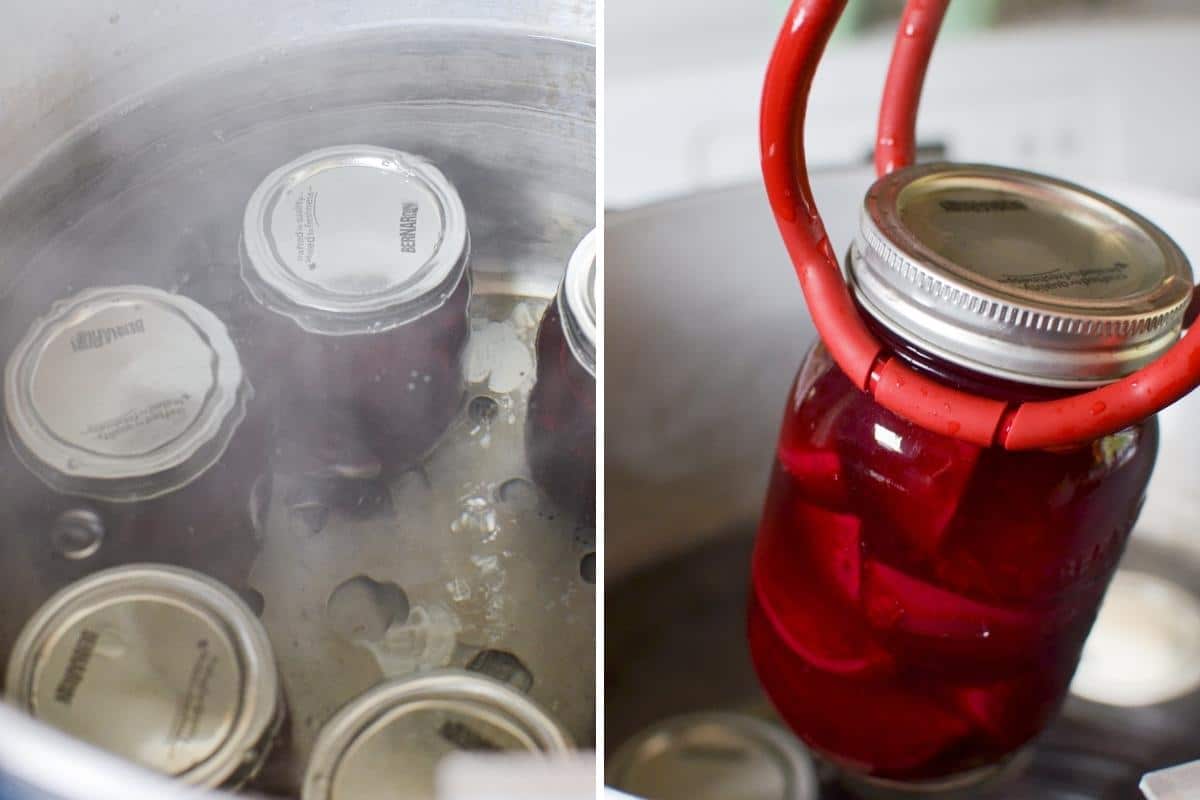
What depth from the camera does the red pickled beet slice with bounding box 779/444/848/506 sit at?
0.85 ft

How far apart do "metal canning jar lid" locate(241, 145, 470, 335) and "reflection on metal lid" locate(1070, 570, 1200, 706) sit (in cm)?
22

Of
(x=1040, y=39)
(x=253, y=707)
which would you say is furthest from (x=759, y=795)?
(x=1040, y=39)

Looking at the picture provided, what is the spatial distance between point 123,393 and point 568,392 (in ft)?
0.26

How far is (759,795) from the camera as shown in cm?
32

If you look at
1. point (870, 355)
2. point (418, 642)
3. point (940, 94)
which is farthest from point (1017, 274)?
point (940, 94)

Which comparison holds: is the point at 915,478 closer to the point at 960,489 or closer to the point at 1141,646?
the point at 960,489

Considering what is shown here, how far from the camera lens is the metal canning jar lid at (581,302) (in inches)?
8.5

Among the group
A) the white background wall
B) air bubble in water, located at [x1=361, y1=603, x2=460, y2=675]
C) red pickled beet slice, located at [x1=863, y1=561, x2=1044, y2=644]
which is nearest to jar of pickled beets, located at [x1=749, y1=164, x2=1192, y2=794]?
red pickled beet slice, located at [x1=863, y1=561, x2=1044, y2=644]

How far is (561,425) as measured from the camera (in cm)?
22

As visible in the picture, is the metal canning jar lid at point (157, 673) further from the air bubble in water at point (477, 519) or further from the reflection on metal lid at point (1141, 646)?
the reflection on metal lid at point (1141, 646)

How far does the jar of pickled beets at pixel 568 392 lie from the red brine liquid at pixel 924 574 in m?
0.07

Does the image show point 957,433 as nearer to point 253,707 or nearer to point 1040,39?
point 253,707

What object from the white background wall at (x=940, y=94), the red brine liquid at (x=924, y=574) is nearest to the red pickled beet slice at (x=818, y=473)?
the red brine liquid at (x=924, y=574)

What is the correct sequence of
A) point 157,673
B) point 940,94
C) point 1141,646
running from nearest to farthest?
point 157,673, point 1141,646, point 940,94
